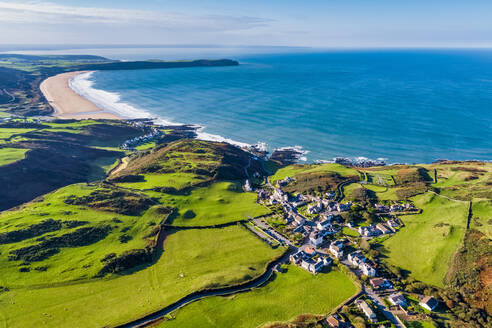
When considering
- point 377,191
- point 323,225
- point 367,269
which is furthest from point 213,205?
point 377,191

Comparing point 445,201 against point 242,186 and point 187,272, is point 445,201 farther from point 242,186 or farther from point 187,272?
point 187,272

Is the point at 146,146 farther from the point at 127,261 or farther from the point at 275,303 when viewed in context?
the point at 275,303

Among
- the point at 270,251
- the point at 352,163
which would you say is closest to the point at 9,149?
the point at 270,251

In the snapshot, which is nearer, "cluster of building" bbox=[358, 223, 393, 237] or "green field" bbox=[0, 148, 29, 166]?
"cluster of building" bbox=[358, 223, 393, 237]

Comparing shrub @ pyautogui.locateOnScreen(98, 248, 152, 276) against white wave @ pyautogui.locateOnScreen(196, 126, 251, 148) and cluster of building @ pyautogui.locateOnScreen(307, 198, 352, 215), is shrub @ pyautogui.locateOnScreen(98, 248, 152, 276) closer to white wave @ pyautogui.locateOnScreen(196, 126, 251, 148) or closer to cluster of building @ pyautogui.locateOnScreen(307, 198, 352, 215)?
cluster of building @ pyautogui.locateOnScreen(307, 198, 352, 215)

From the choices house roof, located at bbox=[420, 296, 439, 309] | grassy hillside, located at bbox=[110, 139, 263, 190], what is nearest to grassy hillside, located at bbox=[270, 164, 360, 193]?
grassy hillside, located at bbox=[110, 139, 263, 190]

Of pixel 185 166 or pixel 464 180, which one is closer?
pixel 464 180

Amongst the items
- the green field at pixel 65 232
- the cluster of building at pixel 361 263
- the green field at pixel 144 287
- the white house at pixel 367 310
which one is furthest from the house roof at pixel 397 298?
the green field at pixel 65 232
